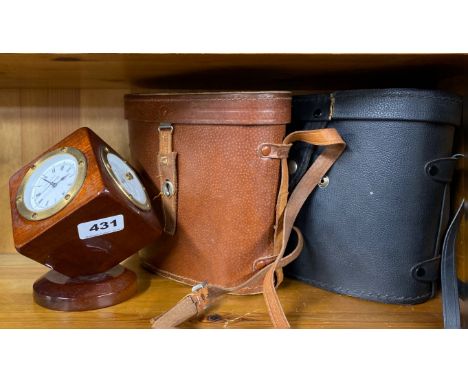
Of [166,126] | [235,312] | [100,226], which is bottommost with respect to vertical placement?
[235,312]

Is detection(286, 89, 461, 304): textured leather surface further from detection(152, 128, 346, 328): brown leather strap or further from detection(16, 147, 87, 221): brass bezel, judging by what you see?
detection(16, 147, 87, 221): brass bezel

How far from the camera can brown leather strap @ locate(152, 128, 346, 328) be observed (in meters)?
0.59

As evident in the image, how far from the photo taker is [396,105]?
0.62 meters

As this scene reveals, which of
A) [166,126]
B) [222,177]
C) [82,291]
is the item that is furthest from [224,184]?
[82,291]

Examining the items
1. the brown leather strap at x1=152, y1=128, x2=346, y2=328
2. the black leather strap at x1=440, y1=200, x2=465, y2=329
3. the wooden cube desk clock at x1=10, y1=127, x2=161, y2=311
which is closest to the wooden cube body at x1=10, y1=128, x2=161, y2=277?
the wooden cube desk clock at x1=10, y1=127, x2=161, y2=311

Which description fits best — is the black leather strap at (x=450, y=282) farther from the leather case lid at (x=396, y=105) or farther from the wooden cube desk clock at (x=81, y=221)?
the wooden cube desk clock at (x=81, y=221)

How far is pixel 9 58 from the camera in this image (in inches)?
22.2

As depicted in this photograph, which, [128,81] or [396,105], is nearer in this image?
[396,105]

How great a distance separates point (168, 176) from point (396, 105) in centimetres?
31

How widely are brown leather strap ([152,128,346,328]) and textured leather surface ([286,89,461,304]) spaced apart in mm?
22

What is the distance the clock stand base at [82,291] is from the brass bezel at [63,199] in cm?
11

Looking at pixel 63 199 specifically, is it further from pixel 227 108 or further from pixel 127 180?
Answer: pixel 227 108

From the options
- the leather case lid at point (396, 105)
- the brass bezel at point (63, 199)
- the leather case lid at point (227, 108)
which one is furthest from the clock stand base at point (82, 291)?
the leather case lid at point (396, 105)

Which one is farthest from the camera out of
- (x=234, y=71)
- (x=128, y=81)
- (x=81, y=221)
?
(x=128, y=81)
